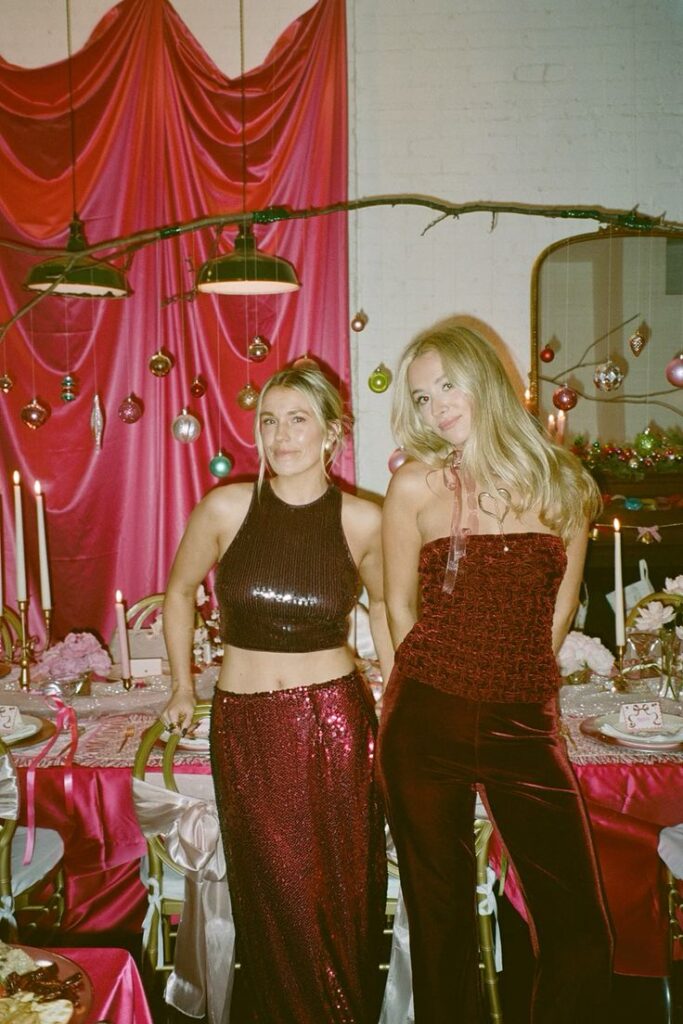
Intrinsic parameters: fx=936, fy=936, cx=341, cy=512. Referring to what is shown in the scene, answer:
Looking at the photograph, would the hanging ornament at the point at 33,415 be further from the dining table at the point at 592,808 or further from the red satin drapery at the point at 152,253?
the dining table at the point at 592,808

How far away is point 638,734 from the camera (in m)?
2.60

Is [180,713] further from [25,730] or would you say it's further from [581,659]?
[581,659]

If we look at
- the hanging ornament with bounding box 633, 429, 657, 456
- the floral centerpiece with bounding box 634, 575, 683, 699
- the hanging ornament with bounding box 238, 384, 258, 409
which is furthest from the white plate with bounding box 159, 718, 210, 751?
the hanging ornament with bounding box 633, 429, 657, 456

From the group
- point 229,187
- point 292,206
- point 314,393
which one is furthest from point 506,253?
point 314,393

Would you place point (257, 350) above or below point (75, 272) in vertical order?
below

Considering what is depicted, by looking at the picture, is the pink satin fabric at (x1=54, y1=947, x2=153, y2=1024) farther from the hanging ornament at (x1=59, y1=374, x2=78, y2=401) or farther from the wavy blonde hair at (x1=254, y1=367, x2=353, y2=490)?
the hanging ornament at (x1=59, y1=374, x2=78, y2=401)

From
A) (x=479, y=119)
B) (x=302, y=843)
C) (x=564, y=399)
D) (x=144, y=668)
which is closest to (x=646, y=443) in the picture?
(x=564, y=399)

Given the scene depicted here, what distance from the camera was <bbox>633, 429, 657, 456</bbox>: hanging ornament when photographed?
462 centimetres

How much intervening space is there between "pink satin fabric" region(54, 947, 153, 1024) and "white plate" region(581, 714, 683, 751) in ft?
4.92

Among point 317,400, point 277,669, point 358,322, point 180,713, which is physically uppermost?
point 358,322

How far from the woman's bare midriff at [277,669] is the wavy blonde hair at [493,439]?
55 centimetres

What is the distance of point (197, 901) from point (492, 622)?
1075mm

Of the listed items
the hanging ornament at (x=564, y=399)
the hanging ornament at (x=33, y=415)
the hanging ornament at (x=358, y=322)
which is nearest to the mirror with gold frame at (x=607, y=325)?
the hanging ornament at (x=564, y=399)

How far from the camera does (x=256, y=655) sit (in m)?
2.27
